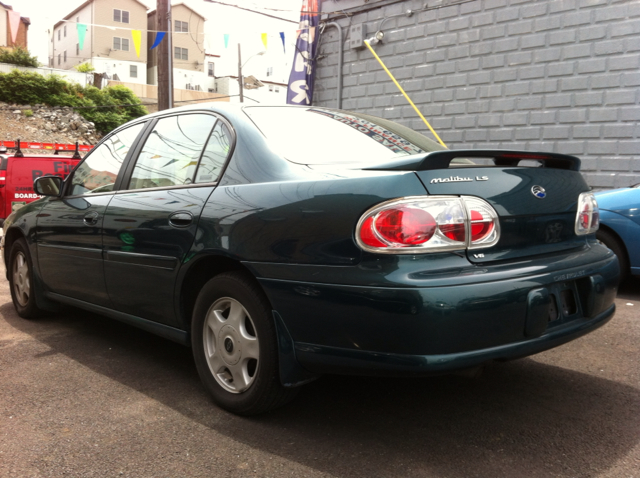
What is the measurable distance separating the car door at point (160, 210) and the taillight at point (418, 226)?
3.35 ft

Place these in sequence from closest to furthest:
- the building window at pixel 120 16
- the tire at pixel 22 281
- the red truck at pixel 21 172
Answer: the tire at pixel 22 281
the red truck at pixel 21 172
the building window at pixel 120 16

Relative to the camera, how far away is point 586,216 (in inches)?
116

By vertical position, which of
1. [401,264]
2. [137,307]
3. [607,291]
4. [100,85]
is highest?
[100,85]

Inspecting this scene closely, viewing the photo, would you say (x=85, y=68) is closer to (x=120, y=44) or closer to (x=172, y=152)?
(x=120, y=44)

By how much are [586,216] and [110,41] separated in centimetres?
5840

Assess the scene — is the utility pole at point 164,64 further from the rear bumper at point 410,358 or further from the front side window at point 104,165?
the rear bumper at point 410,358

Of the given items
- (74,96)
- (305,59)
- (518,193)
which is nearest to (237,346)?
(518,193)

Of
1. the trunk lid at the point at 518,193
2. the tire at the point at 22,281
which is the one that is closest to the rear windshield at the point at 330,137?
the trunk lid at the point at 518,193

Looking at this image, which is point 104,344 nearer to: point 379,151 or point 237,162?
point 237,162

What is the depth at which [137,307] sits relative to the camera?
11.4 ft

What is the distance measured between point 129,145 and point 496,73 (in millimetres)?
6873

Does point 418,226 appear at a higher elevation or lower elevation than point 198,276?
higher

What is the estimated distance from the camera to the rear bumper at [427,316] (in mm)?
2219

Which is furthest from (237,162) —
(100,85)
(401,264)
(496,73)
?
(100,85)
